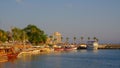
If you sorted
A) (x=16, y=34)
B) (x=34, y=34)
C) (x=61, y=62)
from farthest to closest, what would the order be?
(x=34, y=34)
(x=16, y=34)
(x=61, y=62)

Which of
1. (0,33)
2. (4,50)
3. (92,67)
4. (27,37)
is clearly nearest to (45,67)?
(92,67)

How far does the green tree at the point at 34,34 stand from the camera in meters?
176

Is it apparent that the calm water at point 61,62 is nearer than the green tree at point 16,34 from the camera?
Yes

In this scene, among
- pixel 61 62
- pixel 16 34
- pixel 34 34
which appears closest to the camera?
pixel 61 62

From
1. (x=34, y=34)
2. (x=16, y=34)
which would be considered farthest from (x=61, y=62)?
(x=34, y=34)

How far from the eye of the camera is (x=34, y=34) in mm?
177875

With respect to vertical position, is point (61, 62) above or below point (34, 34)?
below

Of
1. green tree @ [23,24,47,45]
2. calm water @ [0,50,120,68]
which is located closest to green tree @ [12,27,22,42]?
green tree @ [23,24,47,45]

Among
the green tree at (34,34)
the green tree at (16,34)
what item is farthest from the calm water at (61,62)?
the green tree at (34,34)

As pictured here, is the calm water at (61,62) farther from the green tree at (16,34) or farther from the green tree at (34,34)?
the green tree at (34,34)

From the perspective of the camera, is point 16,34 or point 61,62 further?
point 16,34

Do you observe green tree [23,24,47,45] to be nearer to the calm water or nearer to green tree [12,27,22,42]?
green tree [12,27,22,42]

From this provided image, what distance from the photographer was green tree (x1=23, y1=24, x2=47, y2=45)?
176462 millimetres

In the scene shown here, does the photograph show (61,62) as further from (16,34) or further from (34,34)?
(34,34)
